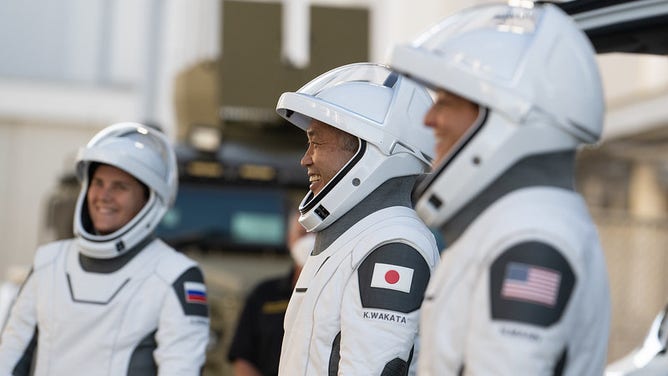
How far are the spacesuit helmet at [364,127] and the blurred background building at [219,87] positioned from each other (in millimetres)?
1069

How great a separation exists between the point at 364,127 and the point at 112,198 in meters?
1.36

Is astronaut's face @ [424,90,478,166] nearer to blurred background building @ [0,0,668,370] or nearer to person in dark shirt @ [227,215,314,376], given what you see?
blurred background building @ [0,0,668,370]

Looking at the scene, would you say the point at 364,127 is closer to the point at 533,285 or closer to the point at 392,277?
the point at 392,277

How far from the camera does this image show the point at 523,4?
314 centimetres

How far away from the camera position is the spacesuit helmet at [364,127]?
4094 millimetres

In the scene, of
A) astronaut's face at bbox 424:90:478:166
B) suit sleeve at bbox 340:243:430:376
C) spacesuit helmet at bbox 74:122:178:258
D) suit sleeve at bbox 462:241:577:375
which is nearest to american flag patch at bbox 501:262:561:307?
suit sleeve at bbox 462:241:577:375

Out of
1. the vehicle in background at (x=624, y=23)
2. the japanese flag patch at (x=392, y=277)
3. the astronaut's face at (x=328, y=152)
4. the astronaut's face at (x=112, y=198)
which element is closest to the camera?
the japanese flag patch at (x=392, y=277)

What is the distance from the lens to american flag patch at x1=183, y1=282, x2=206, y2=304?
16.2 feet

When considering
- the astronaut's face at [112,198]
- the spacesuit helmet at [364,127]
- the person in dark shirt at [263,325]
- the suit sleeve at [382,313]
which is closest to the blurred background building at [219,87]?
the spacesuit helmet at [364,127]

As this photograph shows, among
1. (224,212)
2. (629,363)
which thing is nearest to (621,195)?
(224,212)

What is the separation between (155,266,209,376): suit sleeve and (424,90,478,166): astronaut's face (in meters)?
1.98

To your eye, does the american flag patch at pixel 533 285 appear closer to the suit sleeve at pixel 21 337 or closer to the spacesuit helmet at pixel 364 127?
the spacesuit helmet at pixel 364 127

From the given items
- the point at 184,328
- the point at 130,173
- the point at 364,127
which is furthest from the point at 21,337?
the point at 364,127

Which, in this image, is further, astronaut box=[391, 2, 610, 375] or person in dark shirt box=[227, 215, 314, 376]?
person in dark shirt box=[227, 215, 314, 376]
